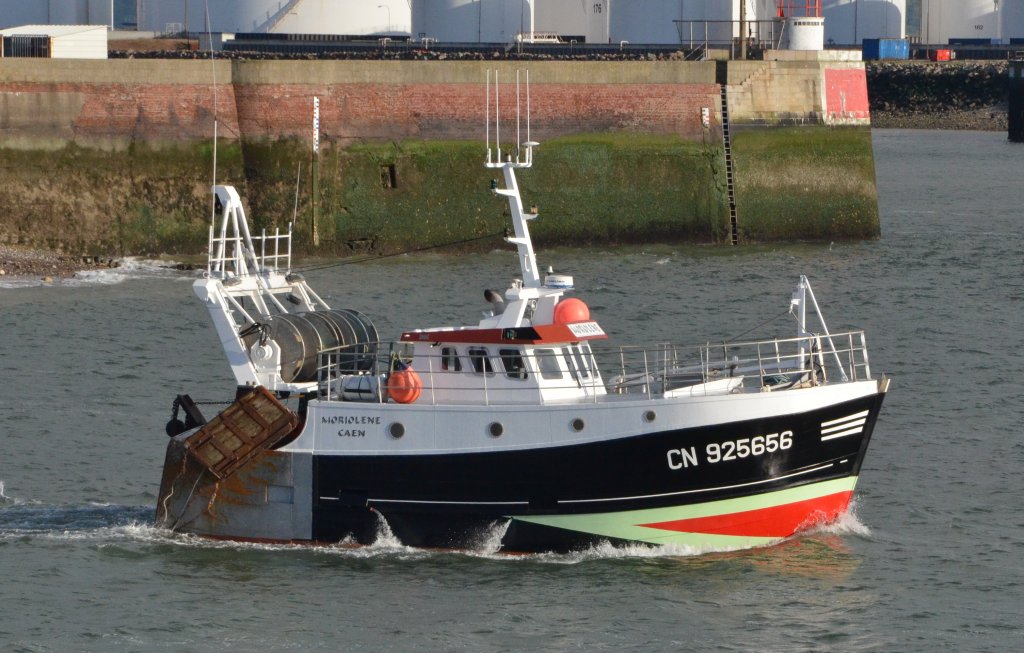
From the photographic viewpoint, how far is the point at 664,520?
19.4 metres

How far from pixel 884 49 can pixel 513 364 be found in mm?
89679

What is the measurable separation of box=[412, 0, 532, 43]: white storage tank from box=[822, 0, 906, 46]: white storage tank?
3876cm

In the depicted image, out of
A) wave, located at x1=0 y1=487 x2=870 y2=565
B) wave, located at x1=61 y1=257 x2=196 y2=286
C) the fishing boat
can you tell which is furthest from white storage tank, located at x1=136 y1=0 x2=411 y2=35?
the fishing boat

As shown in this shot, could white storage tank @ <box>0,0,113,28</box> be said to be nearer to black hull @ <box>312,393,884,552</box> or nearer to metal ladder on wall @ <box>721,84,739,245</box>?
metal ladder on wall @ <box>721,84,739,245</box>

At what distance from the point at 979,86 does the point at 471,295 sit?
2815 inches

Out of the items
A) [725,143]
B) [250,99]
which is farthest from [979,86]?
[250,99]

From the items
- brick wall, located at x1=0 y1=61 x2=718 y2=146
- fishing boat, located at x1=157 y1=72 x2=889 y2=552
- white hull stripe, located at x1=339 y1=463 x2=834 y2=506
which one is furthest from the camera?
brick wall, located at x1=0 y1=61 x2=718 y2=146

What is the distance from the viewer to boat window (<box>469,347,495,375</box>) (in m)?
20.0

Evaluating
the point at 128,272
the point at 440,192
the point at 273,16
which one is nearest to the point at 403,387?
the point at 128,272

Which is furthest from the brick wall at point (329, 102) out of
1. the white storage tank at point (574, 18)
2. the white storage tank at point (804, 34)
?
the white storage tank at point (574, 18)

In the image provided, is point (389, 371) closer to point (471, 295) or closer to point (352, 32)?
point (471, 295)

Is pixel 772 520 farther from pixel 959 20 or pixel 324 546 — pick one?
pixel 959 20

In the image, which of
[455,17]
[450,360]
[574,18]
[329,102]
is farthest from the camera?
[574,18]

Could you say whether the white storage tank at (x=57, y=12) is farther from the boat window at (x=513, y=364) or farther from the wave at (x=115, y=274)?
the boat window at (x=513, y=364)
